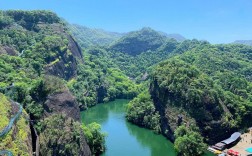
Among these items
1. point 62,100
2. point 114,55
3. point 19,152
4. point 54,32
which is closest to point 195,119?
point 62,100

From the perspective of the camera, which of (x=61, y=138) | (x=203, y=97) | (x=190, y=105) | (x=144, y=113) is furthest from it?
(x=144, y=113)

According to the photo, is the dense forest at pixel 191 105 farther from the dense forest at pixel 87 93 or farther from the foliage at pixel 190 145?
the dense forest at pixel 87 93

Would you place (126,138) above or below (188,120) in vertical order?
below

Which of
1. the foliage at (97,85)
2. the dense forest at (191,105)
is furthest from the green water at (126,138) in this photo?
the foliage at (97,85)

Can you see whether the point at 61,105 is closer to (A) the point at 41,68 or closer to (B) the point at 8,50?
(A) the point at 41,68

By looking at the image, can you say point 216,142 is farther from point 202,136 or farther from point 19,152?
point 19,152

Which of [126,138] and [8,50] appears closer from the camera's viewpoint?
[126,138]

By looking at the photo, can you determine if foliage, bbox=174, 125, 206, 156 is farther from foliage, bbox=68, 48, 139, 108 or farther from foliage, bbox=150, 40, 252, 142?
foliage, bbox=68, 48, 139, 108

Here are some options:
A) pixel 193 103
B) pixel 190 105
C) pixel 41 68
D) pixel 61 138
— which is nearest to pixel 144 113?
pixel 190 105
